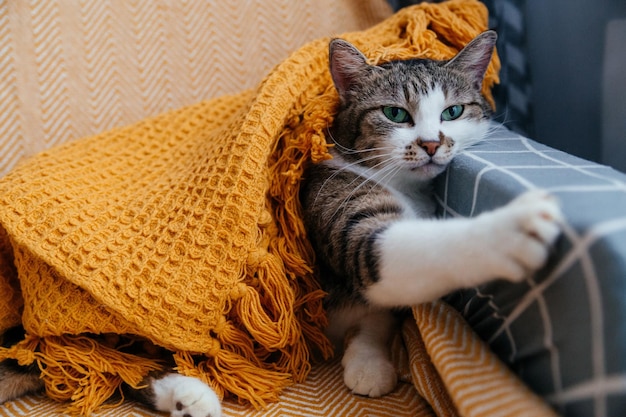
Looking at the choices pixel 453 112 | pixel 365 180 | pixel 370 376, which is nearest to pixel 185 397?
pixel 370 376

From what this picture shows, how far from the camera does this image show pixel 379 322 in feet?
3.35

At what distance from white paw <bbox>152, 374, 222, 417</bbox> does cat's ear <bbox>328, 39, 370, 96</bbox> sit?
0.65 m

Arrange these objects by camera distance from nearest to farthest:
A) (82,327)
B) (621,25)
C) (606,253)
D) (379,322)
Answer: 1. (606,253)
2. (82,327)
3. (379,322)
4. (621,25)

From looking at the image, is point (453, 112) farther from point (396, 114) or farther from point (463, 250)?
point (463, 250)

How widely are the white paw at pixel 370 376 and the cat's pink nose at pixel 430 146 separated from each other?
396 mm

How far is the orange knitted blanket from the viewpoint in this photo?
0.85 m

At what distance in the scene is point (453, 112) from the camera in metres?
1.00

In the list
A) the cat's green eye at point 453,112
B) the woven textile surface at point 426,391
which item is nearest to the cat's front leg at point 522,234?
the woven textile surface at point 426,391

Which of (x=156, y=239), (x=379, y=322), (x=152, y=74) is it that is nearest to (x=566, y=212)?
(x=379, y=322)

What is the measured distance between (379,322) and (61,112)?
97cm

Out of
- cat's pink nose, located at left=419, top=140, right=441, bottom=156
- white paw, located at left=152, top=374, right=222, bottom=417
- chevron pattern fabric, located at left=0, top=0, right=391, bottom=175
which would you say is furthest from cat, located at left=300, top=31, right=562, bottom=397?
chevron pattern fabric, located at left=0, top=0, right=391, bottom=175

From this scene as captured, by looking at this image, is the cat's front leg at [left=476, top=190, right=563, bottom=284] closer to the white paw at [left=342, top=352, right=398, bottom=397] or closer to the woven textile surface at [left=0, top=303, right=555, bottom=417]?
the woven textile surface at [left=0, top=303, right=555, bottom=417]

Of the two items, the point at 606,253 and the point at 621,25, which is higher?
the point at 621,25

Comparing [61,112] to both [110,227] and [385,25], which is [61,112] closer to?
[110,227]
